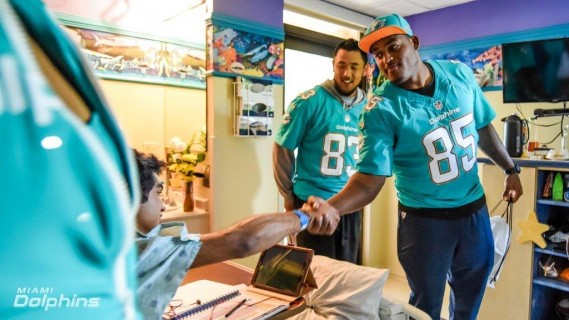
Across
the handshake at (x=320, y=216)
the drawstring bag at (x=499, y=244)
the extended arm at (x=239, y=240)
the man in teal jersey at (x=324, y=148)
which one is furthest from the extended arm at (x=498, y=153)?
the extended arm at (x=239, y=240)

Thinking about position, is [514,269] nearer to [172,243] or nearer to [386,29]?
[386,29]

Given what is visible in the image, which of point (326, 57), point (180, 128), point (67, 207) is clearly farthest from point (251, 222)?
point (326, 57)

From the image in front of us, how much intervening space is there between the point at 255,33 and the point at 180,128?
0.86 metres

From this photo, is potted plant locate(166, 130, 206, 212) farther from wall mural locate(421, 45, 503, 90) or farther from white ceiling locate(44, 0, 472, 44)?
wall mural locate(421, 45, 503, 90)

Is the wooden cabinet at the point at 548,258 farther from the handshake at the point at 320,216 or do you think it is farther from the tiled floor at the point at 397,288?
the handshake at the point at 320,216

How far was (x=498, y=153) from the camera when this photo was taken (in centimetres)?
197

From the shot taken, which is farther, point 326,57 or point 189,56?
point 326,57

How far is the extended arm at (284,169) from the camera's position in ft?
7.17

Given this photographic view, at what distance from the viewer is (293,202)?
87.4 inches

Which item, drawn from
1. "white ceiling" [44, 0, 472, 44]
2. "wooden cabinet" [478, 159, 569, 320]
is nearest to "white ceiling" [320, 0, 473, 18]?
"white ceiling" [44, 0, 472, 44]

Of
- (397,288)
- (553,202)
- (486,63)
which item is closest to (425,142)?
(553,202)

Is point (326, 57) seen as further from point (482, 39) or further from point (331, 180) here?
point (331, 180)

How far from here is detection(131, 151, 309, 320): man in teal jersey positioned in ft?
2.52

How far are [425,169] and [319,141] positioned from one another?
67 cm
